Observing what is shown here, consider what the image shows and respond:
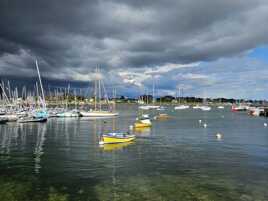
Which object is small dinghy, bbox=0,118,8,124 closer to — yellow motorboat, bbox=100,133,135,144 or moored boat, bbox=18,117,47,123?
moored boat, bbox=18,117,47,123

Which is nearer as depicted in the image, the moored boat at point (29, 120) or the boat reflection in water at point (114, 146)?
the boat reflection in water at point (114, 146)

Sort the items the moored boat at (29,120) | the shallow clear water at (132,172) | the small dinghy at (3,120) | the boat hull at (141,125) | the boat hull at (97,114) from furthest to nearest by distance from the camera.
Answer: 1. the boat hull at (97,114)
2. the moored boat at (29,120)
3. the small dinghy at (3,120)
4. the boat hull at (141,125)
5. the shallow clear water at (132,172)

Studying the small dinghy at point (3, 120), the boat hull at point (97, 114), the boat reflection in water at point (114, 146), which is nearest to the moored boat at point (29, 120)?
the small dinghy at point (3, 120)

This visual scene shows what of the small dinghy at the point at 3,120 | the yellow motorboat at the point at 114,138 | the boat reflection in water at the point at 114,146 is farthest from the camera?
the small dinghy at the point at 3,120

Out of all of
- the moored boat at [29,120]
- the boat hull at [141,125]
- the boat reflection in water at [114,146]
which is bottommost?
the boat reflection in water at [114,146]

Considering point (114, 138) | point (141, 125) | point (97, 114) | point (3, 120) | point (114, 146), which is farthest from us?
point (97, 114)

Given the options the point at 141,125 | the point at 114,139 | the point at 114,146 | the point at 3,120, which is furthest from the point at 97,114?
the point at 114,146

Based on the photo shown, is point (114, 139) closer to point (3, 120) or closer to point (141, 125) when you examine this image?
point (141, 125)

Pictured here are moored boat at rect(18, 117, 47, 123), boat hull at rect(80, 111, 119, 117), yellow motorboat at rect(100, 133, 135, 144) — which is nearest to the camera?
yellow motorboat at rect(100, 133, 135, 144)

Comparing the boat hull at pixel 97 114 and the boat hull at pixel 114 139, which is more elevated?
the boat hull at pixel 97 114

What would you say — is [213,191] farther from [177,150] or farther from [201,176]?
[177,150]

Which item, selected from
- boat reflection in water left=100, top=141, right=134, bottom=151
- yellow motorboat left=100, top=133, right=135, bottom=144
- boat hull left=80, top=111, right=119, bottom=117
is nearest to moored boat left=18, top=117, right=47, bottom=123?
boat hull left=80, top=111, right=119, bottom=117

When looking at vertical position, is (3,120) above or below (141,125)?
above

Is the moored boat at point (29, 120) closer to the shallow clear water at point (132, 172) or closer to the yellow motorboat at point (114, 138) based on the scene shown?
the shallow clear water at point (132, 172)
